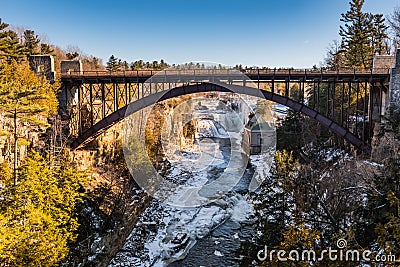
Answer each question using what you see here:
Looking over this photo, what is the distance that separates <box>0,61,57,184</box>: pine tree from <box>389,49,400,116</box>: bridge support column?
702 inches

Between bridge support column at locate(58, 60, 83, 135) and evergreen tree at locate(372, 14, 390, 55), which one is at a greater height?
evergreen tree at locate(372, 14, 390, 55)

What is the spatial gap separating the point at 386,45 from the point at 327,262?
102 feet

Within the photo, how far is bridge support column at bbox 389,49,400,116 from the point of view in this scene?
18438 millimetres

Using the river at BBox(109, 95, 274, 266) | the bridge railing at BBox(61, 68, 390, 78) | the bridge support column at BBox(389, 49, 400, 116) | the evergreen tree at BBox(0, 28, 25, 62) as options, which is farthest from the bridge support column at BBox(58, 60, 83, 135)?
the bridge support column at BBox(389, 49, 400, 116)

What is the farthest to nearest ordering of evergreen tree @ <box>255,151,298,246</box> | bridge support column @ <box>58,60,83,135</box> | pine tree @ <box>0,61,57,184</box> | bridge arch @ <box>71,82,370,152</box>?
bridge support column @ <box>58,60,83,135</box>, bridge arch @ <box>71,82,370,152</box>, pine tree @ <box>0,61,57,184</box>, evergreen tree @ <box>255,151,298,246</box>

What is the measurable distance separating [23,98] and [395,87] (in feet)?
61.8

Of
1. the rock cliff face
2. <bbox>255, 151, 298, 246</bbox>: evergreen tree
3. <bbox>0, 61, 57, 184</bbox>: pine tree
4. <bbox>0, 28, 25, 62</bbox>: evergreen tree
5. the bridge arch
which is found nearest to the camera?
<bbox>255, 151, 298, 246</bbox>: evergreen tree

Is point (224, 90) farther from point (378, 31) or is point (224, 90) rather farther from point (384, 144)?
point (378, 31)

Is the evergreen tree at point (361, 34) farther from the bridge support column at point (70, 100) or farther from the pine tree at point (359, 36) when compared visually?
the bridge support column at point (70, 100)

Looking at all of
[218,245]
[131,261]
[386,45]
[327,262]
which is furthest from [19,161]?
[386,45]

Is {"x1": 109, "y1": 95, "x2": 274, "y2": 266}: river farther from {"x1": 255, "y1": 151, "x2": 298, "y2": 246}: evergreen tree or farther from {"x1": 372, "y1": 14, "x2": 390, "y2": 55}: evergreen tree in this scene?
{"x1": 372, "y1": 14, "x2": 390, "y2": 55}: evergreen tree

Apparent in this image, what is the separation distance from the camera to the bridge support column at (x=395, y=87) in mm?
18438

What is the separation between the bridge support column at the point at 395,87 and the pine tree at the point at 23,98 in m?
17.8

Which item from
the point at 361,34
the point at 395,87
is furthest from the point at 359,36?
the point at 395,87
